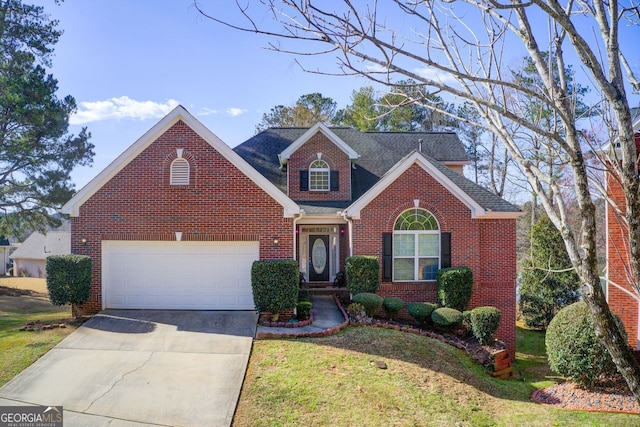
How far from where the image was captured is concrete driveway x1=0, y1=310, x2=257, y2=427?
7172mm

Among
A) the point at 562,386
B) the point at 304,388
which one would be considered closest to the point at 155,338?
the point at 304,388

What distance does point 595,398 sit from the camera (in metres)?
8.66

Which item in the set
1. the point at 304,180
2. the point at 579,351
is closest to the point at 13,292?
the point at 304,180

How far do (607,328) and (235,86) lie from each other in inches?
380

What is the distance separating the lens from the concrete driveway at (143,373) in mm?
7172

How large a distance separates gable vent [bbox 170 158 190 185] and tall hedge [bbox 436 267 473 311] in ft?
27.0

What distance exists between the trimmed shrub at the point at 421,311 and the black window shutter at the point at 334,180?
5.67 m

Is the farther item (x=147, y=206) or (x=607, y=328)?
(x=147, y=206)

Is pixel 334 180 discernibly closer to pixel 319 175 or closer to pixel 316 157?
pixel 319 175

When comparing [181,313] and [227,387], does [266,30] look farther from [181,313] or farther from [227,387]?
[181,313]

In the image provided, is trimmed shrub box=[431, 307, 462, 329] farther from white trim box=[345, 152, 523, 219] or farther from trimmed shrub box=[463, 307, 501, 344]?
white trim box=[345, 152, 523, 219]

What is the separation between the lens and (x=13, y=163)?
21.5 metres

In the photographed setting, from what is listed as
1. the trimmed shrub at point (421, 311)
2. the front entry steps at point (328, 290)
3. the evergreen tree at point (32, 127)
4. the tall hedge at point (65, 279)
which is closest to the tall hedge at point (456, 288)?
the trimmed shrub at point (421, 311)

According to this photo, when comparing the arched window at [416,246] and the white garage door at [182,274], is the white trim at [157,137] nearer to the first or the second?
the white garage door at [182,274]
